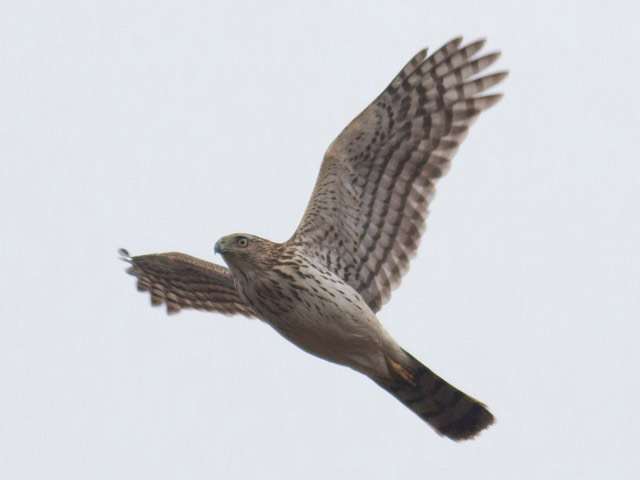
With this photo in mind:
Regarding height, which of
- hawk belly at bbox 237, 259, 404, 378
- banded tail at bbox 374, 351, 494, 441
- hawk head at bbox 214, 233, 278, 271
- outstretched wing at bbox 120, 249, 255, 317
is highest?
outstretched wing at bbox 120, 249, 255, 317

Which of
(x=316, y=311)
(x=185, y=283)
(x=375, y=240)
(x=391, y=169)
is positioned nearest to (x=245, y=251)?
(x=316, y=311)

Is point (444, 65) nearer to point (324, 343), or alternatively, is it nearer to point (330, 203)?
point (330, 203)

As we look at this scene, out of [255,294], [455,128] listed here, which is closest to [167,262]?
[255,294]

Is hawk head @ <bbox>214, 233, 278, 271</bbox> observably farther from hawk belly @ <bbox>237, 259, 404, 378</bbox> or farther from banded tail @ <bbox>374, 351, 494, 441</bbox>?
banded tail @ <bbox>374, 351, 494, 441</bbox>

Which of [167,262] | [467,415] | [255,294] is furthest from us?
[167,262]

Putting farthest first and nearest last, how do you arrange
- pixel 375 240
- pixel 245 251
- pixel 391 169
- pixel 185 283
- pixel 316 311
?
pixel 185 283 < pixel 375 240 < pixel 391 169 < pixel 245 251 < pixel 316 311

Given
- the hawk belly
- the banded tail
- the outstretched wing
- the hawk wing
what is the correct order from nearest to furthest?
the hawk belly < the hawk wing < the banded tail < the outstretched wing

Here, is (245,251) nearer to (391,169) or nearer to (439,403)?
(391,169)

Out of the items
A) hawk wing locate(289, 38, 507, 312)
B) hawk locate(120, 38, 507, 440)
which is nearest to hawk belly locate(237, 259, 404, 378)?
hawk locate(120, 38, 507, 440)
